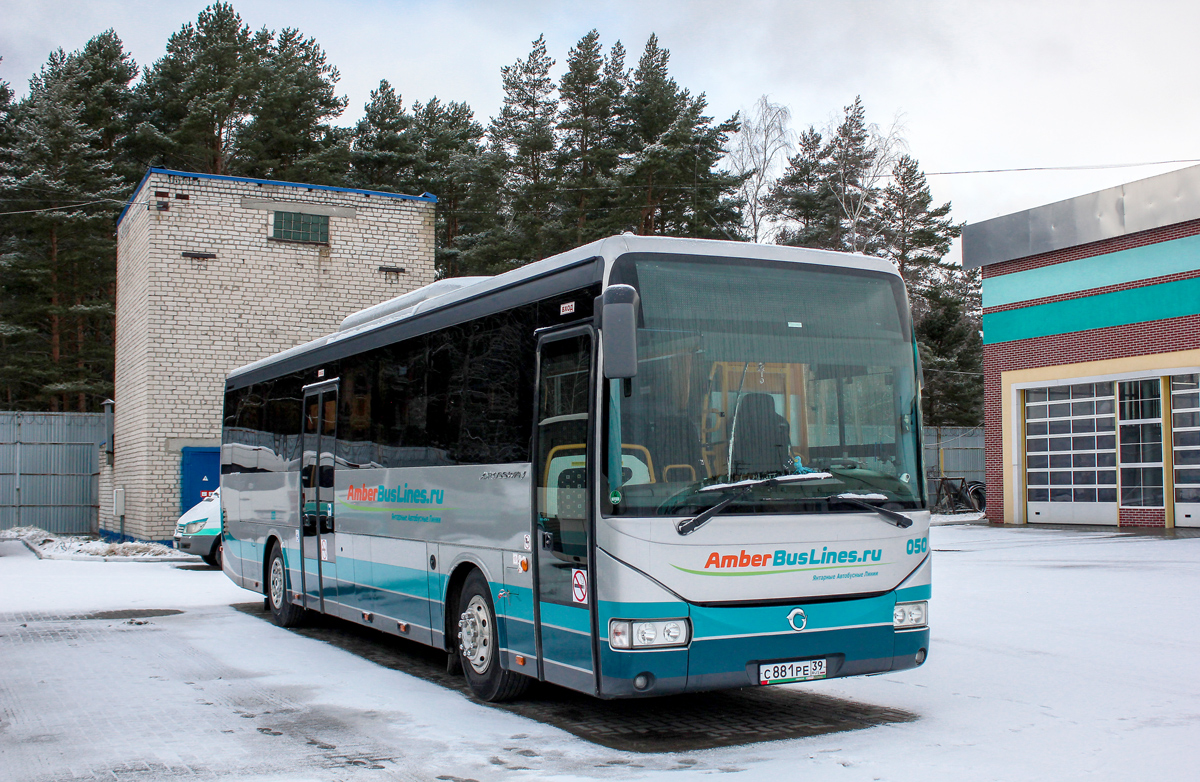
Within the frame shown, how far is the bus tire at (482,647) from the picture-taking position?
774 cm

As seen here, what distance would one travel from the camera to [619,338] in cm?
618

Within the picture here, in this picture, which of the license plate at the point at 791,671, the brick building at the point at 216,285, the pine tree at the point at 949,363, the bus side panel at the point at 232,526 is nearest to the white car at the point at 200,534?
the brick building at the point at 216,285

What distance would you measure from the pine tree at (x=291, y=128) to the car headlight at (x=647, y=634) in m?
37.4

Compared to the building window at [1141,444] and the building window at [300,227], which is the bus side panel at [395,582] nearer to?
the building window at [300,227]

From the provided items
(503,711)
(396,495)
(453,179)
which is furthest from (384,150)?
(503,711)

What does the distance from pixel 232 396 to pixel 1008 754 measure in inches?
454

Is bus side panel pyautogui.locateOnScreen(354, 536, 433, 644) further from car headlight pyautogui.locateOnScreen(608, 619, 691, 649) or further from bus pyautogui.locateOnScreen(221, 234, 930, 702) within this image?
car headlight pyautogui.locateOnScreen(608, 619, 691, 649)

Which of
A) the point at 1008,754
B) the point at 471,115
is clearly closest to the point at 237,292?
the point at 1008,754

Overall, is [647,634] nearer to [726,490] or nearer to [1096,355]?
[726,490]

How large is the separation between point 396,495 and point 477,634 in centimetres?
178

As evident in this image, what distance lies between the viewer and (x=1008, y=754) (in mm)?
6176

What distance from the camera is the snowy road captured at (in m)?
6.01

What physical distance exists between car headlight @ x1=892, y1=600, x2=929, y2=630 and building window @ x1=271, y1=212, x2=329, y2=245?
21803 mm

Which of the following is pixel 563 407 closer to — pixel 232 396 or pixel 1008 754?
pixel 1008 754
